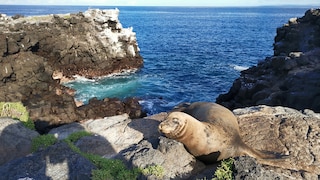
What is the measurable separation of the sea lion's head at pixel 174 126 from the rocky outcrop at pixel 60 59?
1440cm

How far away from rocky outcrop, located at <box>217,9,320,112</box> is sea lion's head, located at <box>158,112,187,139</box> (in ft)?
40.3

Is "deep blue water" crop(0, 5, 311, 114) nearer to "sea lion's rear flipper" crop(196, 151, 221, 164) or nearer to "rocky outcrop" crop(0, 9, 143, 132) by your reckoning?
"rocky outcrop" crop(0, 9, 143, 132)

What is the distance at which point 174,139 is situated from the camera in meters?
8.87

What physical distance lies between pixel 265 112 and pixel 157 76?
106ft

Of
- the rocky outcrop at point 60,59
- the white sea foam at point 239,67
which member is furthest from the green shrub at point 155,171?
the white sea foam at point 239,67

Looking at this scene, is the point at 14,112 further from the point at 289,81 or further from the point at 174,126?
the point at 289,81

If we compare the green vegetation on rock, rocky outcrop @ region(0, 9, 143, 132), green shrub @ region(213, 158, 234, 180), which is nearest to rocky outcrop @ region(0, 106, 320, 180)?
green shrub @ region(213, 158, 234, 180)

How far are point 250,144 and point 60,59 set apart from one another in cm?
3513

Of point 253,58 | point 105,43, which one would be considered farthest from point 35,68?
point 253,58

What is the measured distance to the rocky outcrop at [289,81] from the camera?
2017cm

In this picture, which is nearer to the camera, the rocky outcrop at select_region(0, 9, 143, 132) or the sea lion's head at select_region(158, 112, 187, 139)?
the sea lion's head at select_region(158, 112, 187, 139)

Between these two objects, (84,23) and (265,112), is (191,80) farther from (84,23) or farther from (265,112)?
(265,112)

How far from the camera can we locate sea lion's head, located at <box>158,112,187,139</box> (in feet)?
28.3

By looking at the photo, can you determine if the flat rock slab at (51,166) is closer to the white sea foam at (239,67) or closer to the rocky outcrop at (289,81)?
the rocky outcrop at (289,81)
